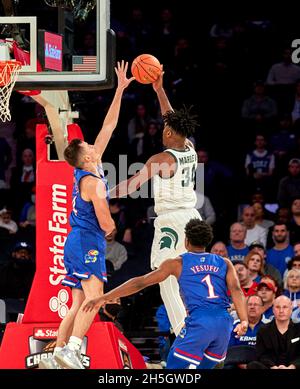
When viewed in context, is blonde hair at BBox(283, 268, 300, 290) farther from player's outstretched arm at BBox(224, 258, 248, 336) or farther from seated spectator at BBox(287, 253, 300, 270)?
player's outstretched arm at BBox(224, 258, 248, 336)

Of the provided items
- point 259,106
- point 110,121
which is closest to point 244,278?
point 110,121

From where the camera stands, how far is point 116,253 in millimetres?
14719

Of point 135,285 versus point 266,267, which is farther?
point 266,267

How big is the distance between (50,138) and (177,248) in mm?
1555

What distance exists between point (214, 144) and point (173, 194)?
6772mm

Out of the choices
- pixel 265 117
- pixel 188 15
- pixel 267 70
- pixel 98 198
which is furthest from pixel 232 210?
pixel 98 198

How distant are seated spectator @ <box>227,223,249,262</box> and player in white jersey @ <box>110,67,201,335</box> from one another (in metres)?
3.64

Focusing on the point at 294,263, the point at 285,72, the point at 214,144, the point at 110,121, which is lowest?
the point at 294,263

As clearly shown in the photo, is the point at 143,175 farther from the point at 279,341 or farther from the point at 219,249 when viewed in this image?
the point at 219,249

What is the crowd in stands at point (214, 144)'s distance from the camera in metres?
14.1

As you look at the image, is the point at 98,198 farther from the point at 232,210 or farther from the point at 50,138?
the point at 232,210

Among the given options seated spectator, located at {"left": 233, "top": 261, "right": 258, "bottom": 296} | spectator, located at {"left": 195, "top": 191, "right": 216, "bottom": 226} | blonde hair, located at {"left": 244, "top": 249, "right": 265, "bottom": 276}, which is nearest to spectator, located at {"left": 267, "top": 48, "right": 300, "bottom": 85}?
spectator, located at {"left": 195, "top": 191, "right": 216, "bottom": 226}

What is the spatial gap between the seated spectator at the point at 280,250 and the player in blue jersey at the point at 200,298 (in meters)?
4.70

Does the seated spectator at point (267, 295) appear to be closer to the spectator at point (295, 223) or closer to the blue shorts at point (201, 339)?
the spectator at point (295, 223)
